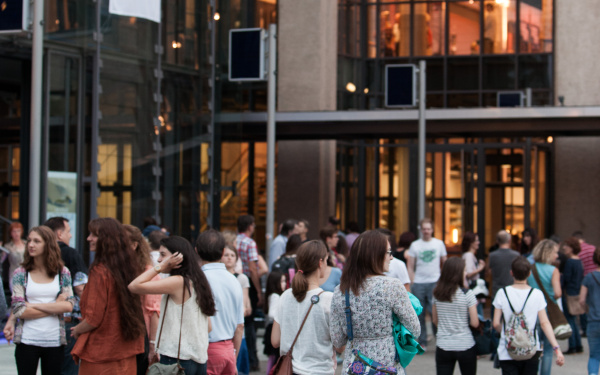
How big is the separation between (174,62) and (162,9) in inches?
41.1

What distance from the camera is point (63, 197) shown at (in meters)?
14.4

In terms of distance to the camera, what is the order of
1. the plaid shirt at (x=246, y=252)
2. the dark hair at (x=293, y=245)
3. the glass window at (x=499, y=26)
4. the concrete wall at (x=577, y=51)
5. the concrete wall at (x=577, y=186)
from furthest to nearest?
the glass window at (x=499, y=26)
the concrete wall at (x=577, y=51)
the concrete wall at (x=577, y=186)
the plaid shirt at (x=246, y=252)
the dark hair at (x=293, y=245)

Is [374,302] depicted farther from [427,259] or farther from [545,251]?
[427,259]

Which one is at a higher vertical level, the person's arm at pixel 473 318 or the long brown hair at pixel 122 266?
the long brown hair at pixel 122 266

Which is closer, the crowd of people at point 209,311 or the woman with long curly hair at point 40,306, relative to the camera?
the crowd of people at point 209,311

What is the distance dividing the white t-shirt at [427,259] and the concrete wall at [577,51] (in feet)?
34.0

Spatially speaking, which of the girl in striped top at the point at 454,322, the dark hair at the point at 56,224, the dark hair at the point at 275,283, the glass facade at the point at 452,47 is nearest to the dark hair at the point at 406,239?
the dark hair at the point at 275,283

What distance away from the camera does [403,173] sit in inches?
938

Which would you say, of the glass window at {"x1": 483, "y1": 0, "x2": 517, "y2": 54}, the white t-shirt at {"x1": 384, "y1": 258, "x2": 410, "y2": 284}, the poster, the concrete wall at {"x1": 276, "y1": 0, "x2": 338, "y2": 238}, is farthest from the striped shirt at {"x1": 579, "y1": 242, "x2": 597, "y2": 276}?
the glass window at {"x1": 483, "y1": 0, "x2": 517, "y2": 54}

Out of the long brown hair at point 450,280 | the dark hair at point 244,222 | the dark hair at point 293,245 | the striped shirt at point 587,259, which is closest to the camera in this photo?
the long brown hair at point 450,280

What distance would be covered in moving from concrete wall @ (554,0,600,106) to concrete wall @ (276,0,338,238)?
236 inches

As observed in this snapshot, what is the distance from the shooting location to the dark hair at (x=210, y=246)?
20.9 feet

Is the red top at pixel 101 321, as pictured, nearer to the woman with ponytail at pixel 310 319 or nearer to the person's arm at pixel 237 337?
the person's arm at pixel 237 337

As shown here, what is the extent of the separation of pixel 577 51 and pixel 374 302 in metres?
18.8
